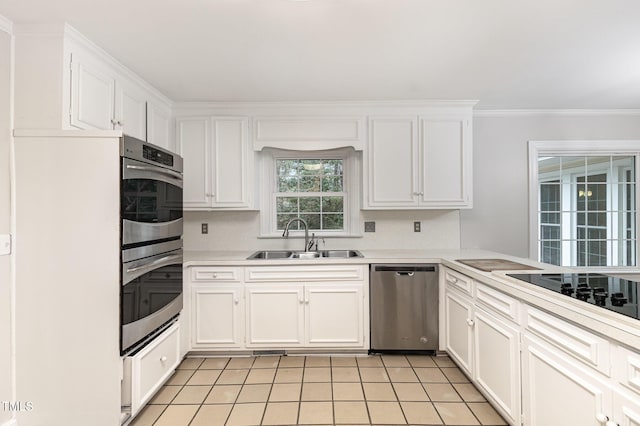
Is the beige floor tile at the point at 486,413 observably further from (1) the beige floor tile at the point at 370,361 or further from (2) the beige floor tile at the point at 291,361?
(2) the beige floor tile at the point at 291,361

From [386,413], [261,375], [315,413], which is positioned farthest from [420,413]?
[261,375]

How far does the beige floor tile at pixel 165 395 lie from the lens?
7.42ft

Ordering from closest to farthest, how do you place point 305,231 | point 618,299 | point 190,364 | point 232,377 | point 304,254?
point 618,299
point 232,377
point 190,364
point 304,254
point 305,231

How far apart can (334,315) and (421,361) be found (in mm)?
795

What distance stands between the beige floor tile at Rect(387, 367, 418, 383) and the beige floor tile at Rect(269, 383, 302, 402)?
70 cm

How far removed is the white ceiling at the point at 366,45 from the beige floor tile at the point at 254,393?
2257 mm

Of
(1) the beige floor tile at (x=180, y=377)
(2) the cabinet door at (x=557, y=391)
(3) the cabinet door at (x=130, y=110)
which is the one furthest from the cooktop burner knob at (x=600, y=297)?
(3) the cabinet door at (x=130, y=110)

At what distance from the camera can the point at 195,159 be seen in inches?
127

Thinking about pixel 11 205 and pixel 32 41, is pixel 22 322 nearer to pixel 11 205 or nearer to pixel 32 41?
pixel 11 205

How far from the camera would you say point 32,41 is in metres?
1.95

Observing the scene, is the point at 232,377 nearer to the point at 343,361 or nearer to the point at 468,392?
the point at 343,361

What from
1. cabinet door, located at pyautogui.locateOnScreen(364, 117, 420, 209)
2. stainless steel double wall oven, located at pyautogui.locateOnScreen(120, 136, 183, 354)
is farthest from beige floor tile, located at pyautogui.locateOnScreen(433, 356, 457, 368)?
stainless steel double wall oven, located at pyautogui.locateOnScreen(120, 136, 183, 354)

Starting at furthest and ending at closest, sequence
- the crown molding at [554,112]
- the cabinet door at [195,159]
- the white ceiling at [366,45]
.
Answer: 1. the crown molding at [554,112]
2. the cabinet door at [195,159]
3. the white ceiling at [366,45]

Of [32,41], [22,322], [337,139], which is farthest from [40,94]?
[337,139]
